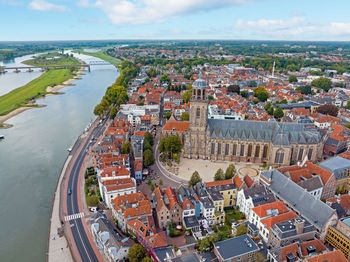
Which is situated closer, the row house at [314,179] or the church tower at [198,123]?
the row house at [314,179]

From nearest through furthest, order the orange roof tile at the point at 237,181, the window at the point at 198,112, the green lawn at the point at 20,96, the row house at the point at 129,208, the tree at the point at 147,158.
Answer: the row house at the point at 129,208 → the orange roof tile at the point at 237,181 → the tree at the point at 147,158 → the window at the point at 198,112 → the green lawn at the point at 20,96

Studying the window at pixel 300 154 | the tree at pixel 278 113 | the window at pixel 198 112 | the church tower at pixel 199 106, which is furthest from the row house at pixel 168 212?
the tree at pixel 278 113

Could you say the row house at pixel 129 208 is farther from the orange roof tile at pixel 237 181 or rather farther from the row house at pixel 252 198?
the orange roof tile at pixel 237 181

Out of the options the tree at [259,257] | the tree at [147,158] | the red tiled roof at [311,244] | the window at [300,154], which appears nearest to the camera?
the tree at [259,257]

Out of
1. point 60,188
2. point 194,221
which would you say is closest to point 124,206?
point 194,221

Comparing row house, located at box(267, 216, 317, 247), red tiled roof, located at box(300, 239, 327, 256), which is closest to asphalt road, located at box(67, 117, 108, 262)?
row house, located at box(267, 216, 317, 247)

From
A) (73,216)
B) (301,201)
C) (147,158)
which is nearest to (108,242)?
(73,216)

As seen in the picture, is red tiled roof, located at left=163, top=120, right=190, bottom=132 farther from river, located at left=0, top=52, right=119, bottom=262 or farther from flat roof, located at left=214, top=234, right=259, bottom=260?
flat roof, located at left=214, top=234, right=259, bottom=260

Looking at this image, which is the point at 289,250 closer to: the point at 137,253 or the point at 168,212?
the point at 168,212
